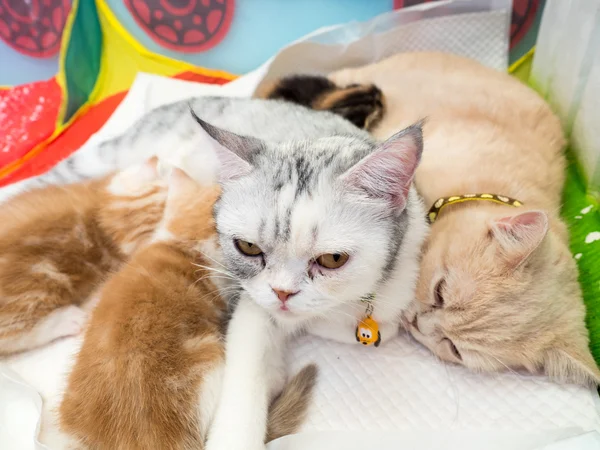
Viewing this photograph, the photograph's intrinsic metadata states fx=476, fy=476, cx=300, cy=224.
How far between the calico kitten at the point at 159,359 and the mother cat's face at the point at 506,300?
1.21 ft

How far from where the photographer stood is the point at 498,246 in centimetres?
97

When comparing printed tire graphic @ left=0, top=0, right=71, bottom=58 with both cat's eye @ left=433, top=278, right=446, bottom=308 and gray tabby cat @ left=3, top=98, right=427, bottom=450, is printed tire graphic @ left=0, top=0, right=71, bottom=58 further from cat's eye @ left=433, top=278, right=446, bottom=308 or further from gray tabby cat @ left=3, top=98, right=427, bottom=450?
cat's eye @ left=433, top=278, right=446, bottom=308

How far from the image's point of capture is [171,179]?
129 cm

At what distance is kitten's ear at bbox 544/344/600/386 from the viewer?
987 millimetres

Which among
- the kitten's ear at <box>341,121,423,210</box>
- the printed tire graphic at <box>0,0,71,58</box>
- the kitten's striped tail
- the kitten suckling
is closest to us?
the kitten's ear at <box>341,121,423,210</box>

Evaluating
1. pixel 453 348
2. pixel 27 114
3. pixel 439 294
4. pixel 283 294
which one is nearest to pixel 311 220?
pixel 283 294

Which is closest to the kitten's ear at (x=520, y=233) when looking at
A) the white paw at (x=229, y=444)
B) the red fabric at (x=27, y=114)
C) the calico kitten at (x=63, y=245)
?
the white paw at (x=229, y=444)

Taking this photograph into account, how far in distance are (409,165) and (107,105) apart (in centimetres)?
168

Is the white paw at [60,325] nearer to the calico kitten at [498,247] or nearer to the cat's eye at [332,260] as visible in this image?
the cat's eye at [332,260]

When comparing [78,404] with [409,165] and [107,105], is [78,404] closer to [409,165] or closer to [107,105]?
[409,165]

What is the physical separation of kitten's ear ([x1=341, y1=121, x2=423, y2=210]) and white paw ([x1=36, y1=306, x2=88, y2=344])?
0.81m

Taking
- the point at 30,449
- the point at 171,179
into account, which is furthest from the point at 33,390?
the point at 171,179

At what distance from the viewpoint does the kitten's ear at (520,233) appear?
0.89 metres

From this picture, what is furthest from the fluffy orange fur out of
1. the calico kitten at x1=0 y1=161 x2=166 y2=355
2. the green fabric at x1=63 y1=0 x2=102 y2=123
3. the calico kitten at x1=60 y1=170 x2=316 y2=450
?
the green fabric at x1=63 y1=0 x2=102 y2=123
